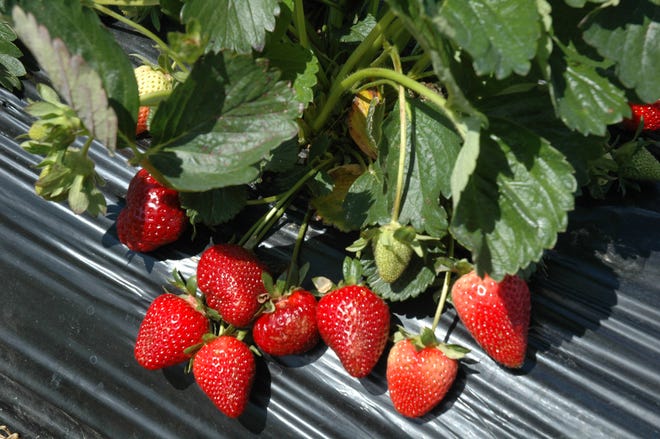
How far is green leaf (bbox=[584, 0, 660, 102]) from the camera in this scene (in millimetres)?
729

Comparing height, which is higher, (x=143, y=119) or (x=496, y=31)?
(x=496, y=31)

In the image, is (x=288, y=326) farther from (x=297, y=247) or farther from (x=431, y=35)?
(x=431, y=35)

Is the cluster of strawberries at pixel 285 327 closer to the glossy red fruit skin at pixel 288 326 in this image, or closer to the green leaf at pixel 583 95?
the glossy red fruit skin at pixel 288 326

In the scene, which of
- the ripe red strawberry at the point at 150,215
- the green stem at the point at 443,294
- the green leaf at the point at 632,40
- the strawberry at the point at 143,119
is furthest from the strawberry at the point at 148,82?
the green leaf at the point at 632,40

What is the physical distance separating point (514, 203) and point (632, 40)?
208mm

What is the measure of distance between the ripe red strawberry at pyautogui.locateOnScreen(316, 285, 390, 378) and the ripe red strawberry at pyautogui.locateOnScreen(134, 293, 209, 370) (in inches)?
6.4

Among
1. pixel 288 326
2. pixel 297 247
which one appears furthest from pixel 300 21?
pixel 288 326

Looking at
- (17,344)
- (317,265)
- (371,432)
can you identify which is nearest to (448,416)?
(371,432)

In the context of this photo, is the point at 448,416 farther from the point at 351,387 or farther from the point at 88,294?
the point at 88,294

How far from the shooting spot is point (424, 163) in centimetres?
87

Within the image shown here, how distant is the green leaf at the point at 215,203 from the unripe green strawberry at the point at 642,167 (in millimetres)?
562

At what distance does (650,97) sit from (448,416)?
17.4 inches

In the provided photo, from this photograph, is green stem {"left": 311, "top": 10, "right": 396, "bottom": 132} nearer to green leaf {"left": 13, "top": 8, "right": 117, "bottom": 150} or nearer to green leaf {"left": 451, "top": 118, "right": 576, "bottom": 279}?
green leaf {"left": 451, "top": 118, "right": 576, "bottom": 279}

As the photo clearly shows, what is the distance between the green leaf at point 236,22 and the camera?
841mm
